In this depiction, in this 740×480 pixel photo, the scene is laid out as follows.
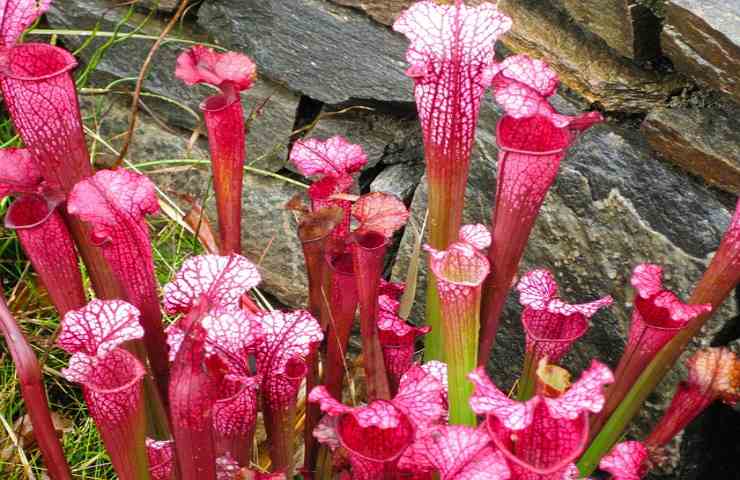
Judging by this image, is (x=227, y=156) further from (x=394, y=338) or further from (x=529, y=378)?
(x=529, y=378)

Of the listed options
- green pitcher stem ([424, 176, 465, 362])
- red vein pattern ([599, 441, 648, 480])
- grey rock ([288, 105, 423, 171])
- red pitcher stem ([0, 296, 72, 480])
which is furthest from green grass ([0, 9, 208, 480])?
red vein pattern ([599, 441, 648, 480])

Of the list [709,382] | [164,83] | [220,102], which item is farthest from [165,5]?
[709,382]

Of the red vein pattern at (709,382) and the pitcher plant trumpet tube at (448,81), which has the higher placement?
the pitcher plant trumpet tube at (448,81)

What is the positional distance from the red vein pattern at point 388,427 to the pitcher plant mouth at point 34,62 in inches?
19.2

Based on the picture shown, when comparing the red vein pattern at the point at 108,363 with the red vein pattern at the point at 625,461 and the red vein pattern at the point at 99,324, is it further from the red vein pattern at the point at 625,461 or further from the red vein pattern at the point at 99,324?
the red vein pattern at the point at 625,461

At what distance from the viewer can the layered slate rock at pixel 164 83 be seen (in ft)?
6.49

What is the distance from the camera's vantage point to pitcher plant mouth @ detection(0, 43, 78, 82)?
1026mm

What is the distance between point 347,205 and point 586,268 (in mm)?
546

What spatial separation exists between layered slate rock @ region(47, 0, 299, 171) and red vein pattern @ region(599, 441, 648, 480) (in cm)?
112

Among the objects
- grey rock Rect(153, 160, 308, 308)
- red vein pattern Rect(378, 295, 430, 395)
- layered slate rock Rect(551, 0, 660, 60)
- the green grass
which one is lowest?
the green grass

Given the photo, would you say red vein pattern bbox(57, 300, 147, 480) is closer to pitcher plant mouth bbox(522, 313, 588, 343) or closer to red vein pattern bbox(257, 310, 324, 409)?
red vein pattern bbox(257, 310, 324, 409)

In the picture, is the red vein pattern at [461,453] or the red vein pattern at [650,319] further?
the red vein pattern at [650,319]

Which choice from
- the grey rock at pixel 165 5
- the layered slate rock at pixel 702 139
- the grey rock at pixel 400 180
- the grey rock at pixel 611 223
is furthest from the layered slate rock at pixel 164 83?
the layered slate rock at pixel 702 139

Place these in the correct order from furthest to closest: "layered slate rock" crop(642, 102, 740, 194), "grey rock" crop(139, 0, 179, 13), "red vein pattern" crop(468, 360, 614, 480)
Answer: "grey rock" crop(139, 0, 179, 13), "layered slate rock" crop(642, 102, 740, 194), "red vein pattern" crop(468, 360, 614, 480)
